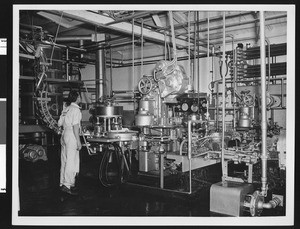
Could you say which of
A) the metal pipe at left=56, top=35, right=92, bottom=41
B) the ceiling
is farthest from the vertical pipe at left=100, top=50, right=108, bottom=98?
the metal pipe at left=56, top=35, right=92, bottom=41

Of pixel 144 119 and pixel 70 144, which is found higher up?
pixel 144 119

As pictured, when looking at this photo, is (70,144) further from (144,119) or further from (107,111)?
(144,119)

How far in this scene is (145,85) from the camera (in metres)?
4.24

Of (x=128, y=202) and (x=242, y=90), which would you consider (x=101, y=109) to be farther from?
(x=242, y=90)

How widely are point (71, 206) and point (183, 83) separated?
6.91ft

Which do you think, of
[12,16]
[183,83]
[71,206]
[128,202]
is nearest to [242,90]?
[183,83]

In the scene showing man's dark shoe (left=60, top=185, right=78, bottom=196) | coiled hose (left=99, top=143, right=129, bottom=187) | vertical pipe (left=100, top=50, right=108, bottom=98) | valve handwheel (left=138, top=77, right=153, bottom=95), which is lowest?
man's dark shoe (left=60, top=185, right=78, bottom=196)

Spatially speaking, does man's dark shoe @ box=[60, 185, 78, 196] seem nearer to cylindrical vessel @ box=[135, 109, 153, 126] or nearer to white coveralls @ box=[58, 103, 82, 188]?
white coveralls @ box=[58, 103, 82, 188]

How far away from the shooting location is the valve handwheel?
4193mm

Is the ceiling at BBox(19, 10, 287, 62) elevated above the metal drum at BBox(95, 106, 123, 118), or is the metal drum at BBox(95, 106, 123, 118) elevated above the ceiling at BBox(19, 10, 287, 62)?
the ceiling at BBox(19, 10, 287, 62)

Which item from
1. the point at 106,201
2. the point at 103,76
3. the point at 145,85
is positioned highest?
the point at 103,76

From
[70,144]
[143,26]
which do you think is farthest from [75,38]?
[70,144]

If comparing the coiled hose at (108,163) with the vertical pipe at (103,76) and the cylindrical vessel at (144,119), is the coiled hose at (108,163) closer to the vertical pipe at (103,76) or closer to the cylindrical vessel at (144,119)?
the cylindrical vessel at (144,119)

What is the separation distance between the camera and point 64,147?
417 cm
